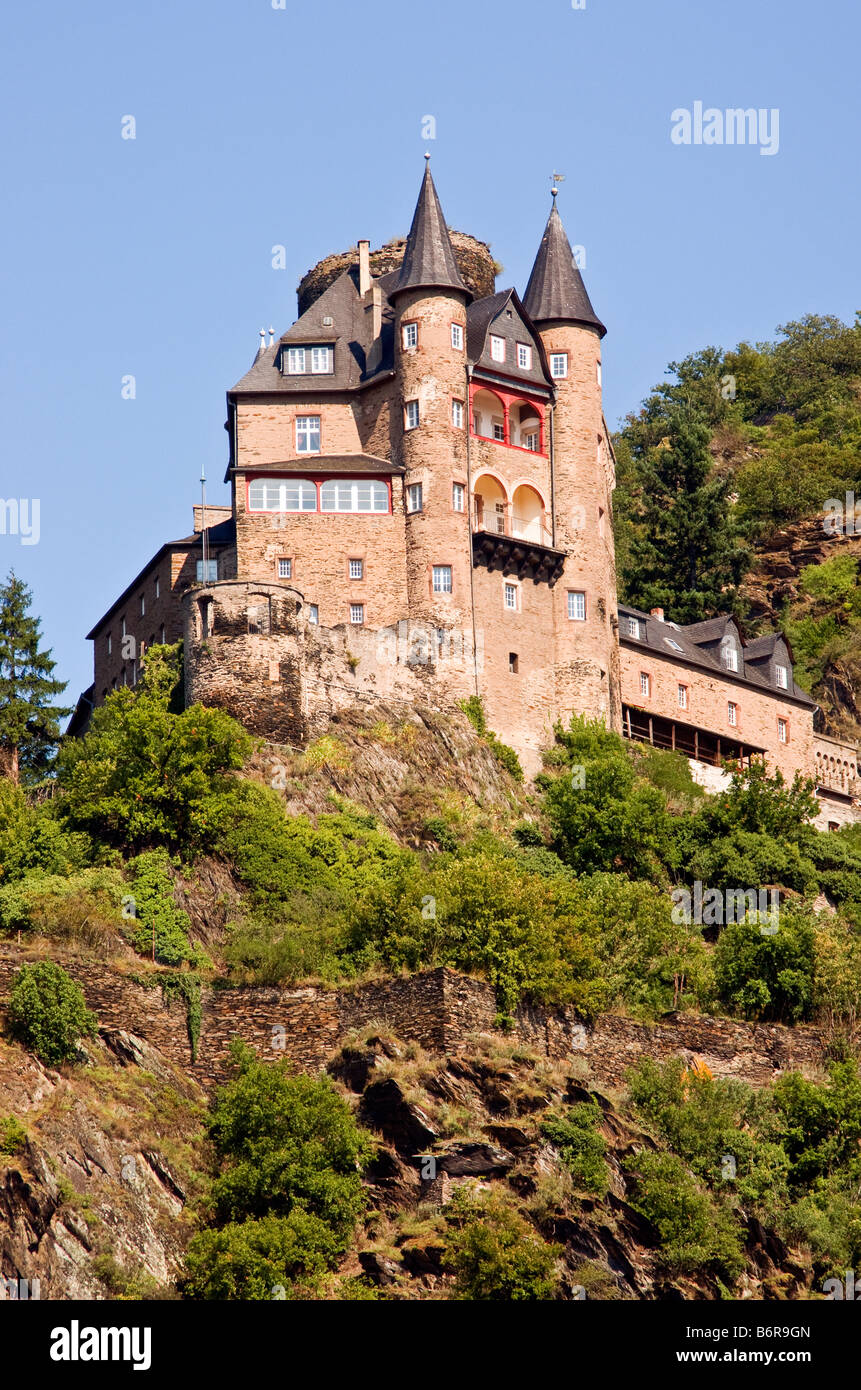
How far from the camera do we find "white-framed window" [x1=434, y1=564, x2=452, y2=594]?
7338 cm

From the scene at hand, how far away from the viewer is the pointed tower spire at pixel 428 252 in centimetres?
7612

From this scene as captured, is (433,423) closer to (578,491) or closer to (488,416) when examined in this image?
(488,416)

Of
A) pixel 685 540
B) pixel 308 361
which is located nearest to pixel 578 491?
pixel 308 361

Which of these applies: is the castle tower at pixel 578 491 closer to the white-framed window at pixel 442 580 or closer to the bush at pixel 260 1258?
the white-framed window at pixel 442 580

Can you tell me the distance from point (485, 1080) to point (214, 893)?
1098 centimetres

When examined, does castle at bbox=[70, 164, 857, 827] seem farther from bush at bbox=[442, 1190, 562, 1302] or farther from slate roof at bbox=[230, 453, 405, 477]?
bush at bbox=[442, 1190, 562, 1302]

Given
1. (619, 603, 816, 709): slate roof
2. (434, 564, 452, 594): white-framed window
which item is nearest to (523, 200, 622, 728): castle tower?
(619, 603, 816, 709): slate roof

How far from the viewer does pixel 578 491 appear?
78062 millimetres

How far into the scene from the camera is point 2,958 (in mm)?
49031

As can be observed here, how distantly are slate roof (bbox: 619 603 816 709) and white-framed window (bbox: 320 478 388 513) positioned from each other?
10.9 m

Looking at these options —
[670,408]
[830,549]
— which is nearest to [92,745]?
[830,549]

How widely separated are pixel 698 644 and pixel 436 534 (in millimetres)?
15128

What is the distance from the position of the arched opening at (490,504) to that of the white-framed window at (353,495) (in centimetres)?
329
